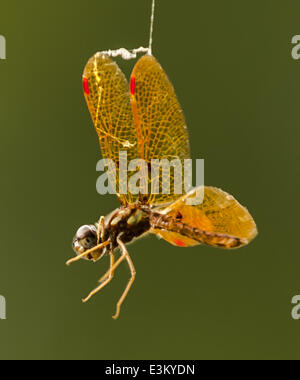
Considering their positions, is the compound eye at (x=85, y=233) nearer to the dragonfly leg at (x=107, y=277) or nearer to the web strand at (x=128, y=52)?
the dragonfly leg at (x=107, y=277)

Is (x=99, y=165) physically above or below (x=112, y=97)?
below

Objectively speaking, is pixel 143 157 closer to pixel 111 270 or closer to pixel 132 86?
pixel 132 86

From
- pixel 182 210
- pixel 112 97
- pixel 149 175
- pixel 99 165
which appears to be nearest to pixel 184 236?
pixel 182 210

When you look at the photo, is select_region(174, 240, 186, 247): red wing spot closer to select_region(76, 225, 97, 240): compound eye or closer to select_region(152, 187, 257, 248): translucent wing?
select_region(152, 187, 257, 248): translucent wing

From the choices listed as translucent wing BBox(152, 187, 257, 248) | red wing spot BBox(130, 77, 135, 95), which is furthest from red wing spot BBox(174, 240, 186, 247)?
red wing spot BBox(130, 77, 135, 95)

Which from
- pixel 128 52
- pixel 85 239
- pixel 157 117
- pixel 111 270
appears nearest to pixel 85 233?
pixel 85 239

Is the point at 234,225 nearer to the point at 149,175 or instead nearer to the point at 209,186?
the point at 209,186
